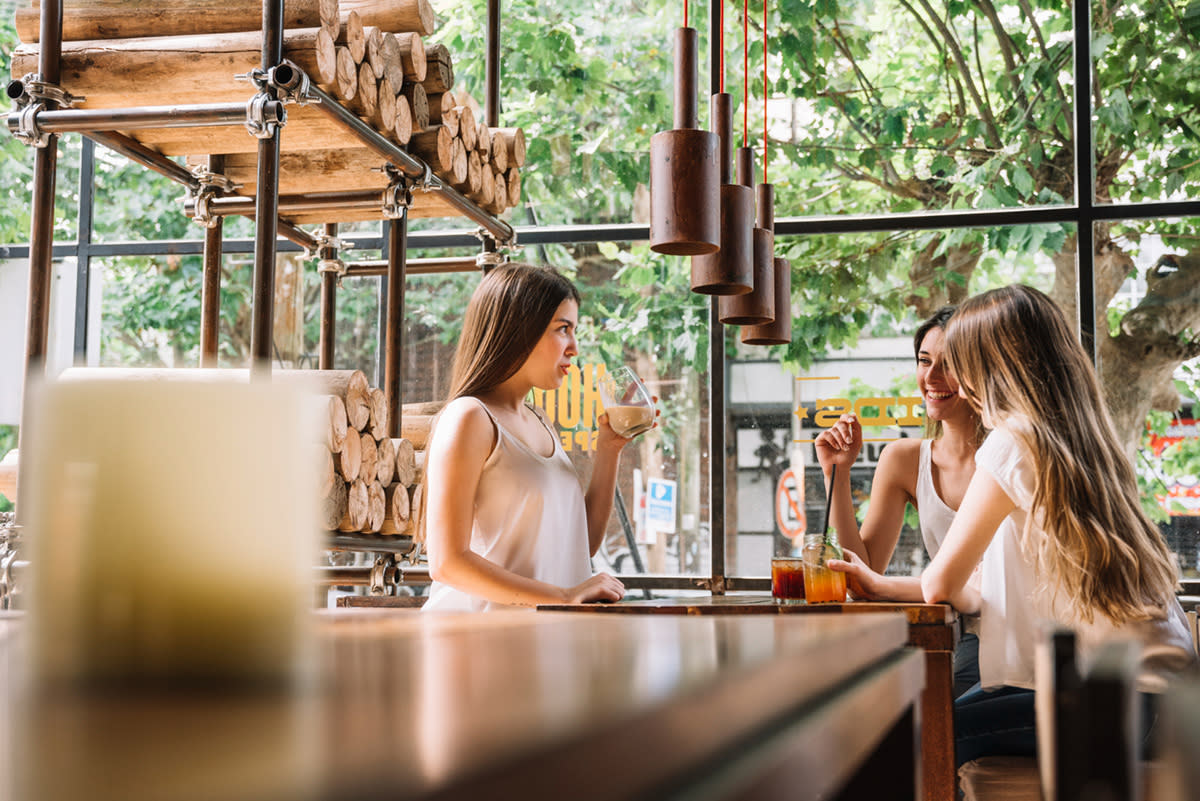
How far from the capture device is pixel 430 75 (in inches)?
147

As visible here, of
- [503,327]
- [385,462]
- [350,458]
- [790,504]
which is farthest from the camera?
[790,504]

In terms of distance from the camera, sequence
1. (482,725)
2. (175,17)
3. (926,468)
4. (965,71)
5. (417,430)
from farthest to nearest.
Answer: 1. (965,71)
2. (417,430)
3. (926,468)
4. (175,17)
5. (482,725)

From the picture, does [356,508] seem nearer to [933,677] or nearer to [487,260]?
[487,260]

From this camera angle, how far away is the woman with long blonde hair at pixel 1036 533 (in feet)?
6.91

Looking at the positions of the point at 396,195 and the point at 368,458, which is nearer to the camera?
the point at 368,458

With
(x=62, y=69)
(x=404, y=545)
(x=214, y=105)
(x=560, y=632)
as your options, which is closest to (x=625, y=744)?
(x=560, y=632)

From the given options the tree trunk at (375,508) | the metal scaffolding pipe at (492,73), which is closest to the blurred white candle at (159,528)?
the tree trunk at (375,508)

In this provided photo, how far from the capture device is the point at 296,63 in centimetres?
286

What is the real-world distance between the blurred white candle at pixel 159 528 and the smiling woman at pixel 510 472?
1.68 metres

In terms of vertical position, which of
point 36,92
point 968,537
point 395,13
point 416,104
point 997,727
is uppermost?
point 395,13

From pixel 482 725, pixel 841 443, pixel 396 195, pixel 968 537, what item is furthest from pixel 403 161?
pixel 482 725

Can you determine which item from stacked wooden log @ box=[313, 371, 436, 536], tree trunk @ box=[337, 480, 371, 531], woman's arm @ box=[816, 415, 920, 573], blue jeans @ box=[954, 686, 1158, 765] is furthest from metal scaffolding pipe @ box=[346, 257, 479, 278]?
blue jeans @ box=[954, 686, 1158, 765]

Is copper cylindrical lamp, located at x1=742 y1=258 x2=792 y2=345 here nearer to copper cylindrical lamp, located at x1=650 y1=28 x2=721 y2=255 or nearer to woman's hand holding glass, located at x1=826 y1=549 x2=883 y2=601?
woman's hand holding glass, located at x1=826 y1=549 x2=883 y2=601

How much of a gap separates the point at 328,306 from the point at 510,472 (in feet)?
7.30
